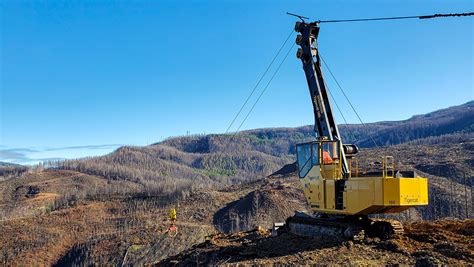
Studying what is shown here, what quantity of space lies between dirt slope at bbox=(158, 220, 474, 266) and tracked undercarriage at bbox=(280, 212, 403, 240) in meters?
0.29

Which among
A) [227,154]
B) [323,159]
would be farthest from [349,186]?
[227,154]

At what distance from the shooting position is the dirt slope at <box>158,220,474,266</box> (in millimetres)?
9961

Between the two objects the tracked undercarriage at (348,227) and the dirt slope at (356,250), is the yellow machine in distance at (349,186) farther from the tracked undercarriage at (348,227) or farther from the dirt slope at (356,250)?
the dirt slope at (356,250)

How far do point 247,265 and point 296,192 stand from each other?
30.2m

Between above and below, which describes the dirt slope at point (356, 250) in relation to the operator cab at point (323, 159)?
below

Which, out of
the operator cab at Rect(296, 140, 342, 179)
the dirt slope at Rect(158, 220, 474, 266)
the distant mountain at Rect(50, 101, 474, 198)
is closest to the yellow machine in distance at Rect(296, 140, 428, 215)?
the operator cab at Rect(296, 140, 342, 179)

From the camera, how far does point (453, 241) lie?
11.1m

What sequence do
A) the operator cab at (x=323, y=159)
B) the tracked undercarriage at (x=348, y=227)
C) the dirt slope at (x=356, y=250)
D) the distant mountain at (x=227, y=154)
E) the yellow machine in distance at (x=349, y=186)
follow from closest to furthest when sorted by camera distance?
the dirt slope at (x=356, y=250)
the yellow machine in distance at (x=349, y=186)
the tracked undercarriage at (x=348, y=227)
the operator cab at (x=323, y=159)
the distant mountain at (x=227, y=154)

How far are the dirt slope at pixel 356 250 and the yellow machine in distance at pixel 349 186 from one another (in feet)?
3.09

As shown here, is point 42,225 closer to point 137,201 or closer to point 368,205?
point 137,201

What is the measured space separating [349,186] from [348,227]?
111 centimetres

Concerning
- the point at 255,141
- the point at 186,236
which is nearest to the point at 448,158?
the point at 186,236

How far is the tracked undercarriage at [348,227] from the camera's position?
39.1 feet

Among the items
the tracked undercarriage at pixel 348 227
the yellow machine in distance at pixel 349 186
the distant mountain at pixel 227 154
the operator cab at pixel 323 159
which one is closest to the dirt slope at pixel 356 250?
the tracked undercarriage at pixel 348 227
